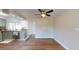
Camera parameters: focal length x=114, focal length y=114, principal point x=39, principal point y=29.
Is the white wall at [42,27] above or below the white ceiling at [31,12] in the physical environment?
below

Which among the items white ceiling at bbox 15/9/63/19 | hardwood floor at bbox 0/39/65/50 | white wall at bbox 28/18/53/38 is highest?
white ceiling at bbox 15/9/63/19

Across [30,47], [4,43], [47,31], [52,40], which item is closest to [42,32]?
[47,31]

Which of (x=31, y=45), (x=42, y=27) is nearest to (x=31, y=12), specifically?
(x=42, y=27)

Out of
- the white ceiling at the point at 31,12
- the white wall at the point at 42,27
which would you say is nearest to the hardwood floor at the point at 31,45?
the white wall at the point at 42,27

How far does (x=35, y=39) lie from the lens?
2.35 m

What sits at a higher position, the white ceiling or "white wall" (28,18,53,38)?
the white ceiling

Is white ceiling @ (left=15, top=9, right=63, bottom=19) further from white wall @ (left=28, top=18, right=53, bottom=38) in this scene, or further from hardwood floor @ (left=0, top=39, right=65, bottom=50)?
hardwood floor @ (left=0, top=39, right=65, bottom=50)

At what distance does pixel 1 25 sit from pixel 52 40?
1.07 m

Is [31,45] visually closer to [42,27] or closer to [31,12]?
[42,27]

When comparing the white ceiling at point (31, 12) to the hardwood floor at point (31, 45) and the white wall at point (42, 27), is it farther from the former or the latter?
the hardwood floor at point (31, 45)

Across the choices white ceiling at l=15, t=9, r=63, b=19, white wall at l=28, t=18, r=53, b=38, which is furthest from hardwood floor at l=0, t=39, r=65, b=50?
white ceiling at l=15, t=9, r=63, b=19

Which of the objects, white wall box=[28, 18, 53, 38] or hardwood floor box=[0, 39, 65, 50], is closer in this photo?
hardwood floor box=[0, 39, 65, 50]

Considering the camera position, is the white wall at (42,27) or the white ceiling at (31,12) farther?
the white wall at (42,27)
